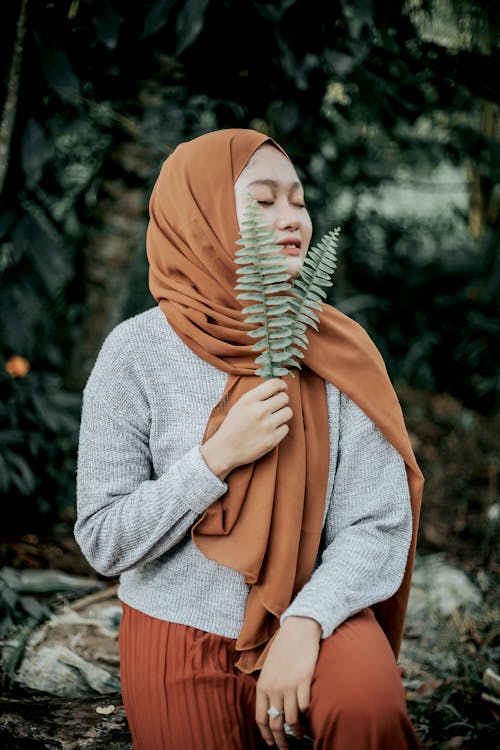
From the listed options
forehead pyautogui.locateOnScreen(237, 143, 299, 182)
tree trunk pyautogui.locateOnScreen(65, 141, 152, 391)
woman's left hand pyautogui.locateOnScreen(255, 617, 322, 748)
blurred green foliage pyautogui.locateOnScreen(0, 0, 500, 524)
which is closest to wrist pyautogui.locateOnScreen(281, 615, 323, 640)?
woman's left hand pyautogui.locateOnScreen(255, 617, 322, 748)

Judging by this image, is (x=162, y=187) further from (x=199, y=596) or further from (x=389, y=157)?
(x=389, y=157)

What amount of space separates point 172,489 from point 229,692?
1.54 ft

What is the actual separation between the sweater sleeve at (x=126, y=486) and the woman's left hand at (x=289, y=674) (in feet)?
1.03

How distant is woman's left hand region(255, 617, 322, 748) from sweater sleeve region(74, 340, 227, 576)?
313 mm

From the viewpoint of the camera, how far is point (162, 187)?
1816 millimetres

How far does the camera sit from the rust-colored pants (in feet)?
4.71

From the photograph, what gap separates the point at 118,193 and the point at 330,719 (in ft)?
10.2

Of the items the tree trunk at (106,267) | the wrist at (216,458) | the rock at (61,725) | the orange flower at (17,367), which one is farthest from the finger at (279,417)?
the tree trunk at (106,267)

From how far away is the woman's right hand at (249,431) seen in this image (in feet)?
5.14

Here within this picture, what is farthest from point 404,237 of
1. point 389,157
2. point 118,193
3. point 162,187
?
point 162,187

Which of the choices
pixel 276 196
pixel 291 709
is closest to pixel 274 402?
pixel 276 196

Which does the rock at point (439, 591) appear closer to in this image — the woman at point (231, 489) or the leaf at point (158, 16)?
the woman at point (231, 489)

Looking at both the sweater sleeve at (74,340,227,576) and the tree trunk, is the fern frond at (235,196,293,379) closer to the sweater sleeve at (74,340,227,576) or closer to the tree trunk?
the sweater sleeve at (74,340,227,576)

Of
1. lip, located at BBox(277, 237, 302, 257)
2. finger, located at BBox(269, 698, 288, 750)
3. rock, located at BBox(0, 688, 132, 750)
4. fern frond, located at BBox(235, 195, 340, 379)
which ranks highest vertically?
lip, located at BBox(277, 237, 302, 257)
